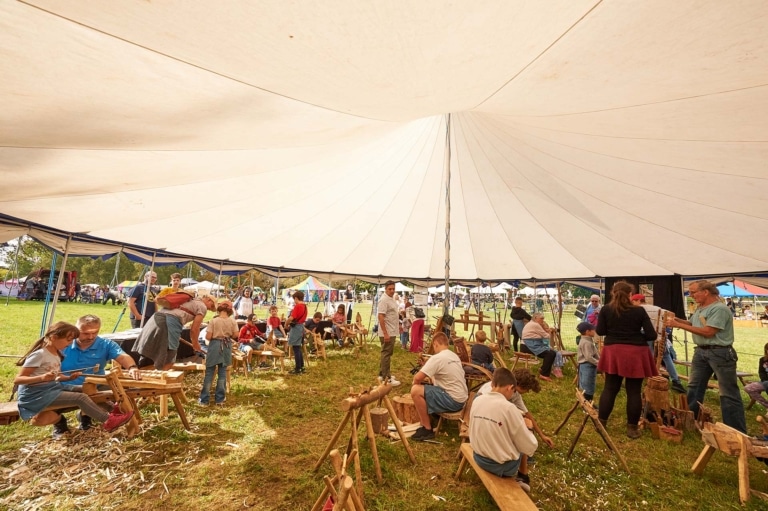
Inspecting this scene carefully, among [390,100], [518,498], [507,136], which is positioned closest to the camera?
[518,498]

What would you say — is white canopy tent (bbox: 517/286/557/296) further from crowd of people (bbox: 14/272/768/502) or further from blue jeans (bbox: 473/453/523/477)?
blue jeans (bbox: 473/453/523/477)

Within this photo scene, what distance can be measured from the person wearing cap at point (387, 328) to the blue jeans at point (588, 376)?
123 inches

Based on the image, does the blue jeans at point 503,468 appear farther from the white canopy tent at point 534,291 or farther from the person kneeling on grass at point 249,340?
the white canopy tent at point 534,291

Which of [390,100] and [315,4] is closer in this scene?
[315,4]

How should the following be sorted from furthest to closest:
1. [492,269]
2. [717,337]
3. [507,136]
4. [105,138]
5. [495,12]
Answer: [492,269] < [507,136] < [717,337] < [105,138] < [495,12]

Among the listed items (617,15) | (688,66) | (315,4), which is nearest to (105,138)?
(315,4)

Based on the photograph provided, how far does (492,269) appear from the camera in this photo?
1184cm

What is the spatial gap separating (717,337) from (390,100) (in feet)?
15.1

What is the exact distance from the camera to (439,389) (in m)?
4.12

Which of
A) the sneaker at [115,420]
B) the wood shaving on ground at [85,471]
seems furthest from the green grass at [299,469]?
the sneaker at [115,420]

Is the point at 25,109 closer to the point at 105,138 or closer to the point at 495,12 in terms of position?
the point at 105,138

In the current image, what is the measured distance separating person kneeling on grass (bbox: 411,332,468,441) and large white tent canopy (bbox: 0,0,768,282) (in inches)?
114

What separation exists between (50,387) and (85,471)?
964 millimetres

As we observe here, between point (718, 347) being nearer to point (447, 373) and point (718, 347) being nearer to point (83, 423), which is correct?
point (447, 373)
